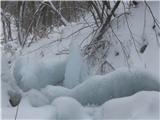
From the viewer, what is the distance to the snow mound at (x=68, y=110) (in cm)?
187

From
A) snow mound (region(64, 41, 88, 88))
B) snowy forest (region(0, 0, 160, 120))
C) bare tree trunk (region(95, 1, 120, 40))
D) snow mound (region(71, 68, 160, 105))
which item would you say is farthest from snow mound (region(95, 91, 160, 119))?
bare tree trunk (region(95, 1, 120, 40))

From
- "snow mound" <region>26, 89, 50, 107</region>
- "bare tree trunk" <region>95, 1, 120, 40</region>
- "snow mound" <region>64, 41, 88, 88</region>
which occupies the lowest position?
"snow mound" <region>26, 89, 50, 107</region>

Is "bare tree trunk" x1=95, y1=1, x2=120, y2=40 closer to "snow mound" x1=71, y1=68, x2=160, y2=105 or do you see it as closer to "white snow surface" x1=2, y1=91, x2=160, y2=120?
"snow mound" x1=71, y1=68, x2=160, y2=105

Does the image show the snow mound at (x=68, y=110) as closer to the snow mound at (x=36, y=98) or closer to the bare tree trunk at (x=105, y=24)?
the snow mound at (x=36, y=98)

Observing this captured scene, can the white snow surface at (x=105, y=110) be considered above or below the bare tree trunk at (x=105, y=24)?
below

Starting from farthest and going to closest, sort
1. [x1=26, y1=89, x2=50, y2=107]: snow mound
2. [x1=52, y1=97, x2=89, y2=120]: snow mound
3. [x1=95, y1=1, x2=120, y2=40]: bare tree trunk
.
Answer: [x1=95, y1=1, x2=120, y2=40]: bare tree trunk < [x1=26, y1=89, x2=50, y2=107]: snow mound < [x1=52, y1=97, x2=89, y2=120]: snow mound

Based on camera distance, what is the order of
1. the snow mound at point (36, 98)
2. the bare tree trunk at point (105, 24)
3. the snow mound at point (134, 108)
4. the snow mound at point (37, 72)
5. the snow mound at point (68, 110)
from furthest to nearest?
the bare tree trunk at point (105, 24) → the snow mound at point (37, 72) → the snow mound at point (36, 98) → the snow mound at point (68, 110) → the snow mound at point (134, 108)

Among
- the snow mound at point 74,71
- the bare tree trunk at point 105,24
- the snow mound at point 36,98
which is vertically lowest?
the snow mound at point 36,98

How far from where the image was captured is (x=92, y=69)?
8.63 ft

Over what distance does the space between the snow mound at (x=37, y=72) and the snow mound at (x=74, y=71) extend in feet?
0.29

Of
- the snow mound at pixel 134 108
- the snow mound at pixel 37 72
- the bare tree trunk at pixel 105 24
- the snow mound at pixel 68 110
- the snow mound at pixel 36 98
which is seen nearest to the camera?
the snow mound at pixel 134 108

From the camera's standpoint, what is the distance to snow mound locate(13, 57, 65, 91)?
240cm

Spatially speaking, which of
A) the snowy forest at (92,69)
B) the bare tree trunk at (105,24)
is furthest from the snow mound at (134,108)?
the bare tree trunk at (105,24)

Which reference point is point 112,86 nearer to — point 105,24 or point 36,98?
point 36,98
